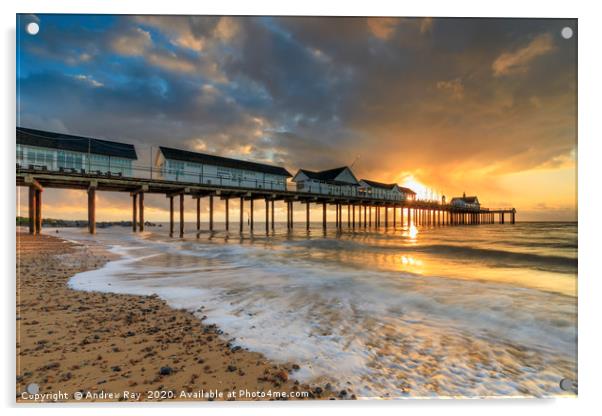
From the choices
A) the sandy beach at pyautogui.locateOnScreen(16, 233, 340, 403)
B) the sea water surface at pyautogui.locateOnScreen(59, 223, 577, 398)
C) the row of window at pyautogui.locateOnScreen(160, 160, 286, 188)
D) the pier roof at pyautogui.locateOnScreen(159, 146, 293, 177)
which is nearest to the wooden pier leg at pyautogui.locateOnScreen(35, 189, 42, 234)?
the row of window at pyautogui.locateOnScreen(160, 160, 286, 188)

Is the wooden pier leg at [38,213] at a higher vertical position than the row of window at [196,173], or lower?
lower

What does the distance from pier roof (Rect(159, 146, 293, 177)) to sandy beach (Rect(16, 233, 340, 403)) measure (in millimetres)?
18523

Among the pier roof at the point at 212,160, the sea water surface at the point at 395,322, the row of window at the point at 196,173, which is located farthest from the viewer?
the pier roof at the point at 212,160

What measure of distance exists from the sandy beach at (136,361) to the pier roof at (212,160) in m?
18.5

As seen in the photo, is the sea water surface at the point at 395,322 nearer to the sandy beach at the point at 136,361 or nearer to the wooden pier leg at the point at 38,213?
the sandy beach at the point at 136,361

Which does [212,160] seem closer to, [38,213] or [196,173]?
[196,173]

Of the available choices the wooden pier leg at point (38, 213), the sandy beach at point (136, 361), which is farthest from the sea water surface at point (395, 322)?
the wooden pier leg at point (38, 213)

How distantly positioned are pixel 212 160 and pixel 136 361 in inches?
826

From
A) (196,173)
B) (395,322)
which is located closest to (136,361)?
(395,322)

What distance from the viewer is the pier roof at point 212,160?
20112mm

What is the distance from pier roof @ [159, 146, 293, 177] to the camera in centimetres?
2011

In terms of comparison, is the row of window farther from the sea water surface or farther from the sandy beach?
the sandy beach

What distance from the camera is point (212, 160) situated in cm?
2172

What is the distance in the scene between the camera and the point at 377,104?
19.6 ft
